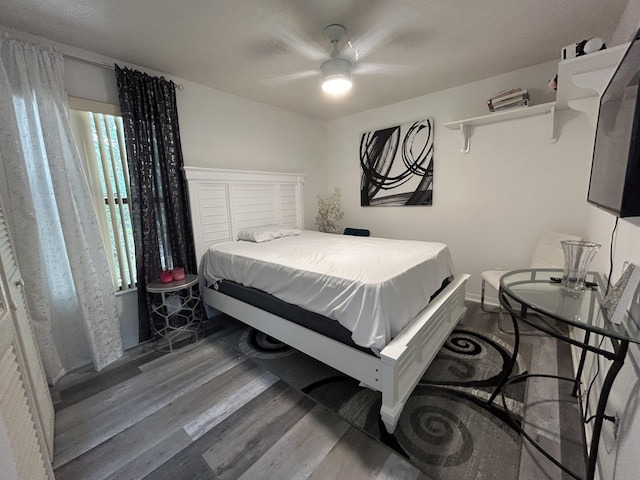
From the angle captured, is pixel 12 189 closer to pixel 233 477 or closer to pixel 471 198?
pixel 233 477

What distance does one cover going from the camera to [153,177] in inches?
92.7

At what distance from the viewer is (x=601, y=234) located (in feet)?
5.89

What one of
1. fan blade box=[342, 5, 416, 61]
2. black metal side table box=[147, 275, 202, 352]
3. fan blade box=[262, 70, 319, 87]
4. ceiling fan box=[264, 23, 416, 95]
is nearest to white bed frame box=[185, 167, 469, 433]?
black metal side table box=[147, 275, 202, 352]

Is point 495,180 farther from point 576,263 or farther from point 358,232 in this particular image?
point 576,263

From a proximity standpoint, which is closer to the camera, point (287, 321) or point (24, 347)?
point (24, 347)

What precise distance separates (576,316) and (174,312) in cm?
260

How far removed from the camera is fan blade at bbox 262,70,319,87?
8.14 feet

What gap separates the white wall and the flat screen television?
1.58m

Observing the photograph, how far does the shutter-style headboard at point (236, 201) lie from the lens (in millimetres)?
2635

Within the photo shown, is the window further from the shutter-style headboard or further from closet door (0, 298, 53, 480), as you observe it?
closet door (0, 298, 53, 480)

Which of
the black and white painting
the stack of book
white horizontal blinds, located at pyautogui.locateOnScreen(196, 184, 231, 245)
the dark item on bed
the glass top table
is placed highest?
the stack of book

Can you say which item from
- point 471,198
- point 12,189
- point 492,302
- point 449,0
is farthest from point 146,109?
point 492,302

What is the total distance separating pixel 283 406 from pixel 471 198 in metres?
2.77

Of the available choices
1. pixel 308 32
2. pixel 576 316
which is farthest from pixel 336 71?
pixel 576 316
